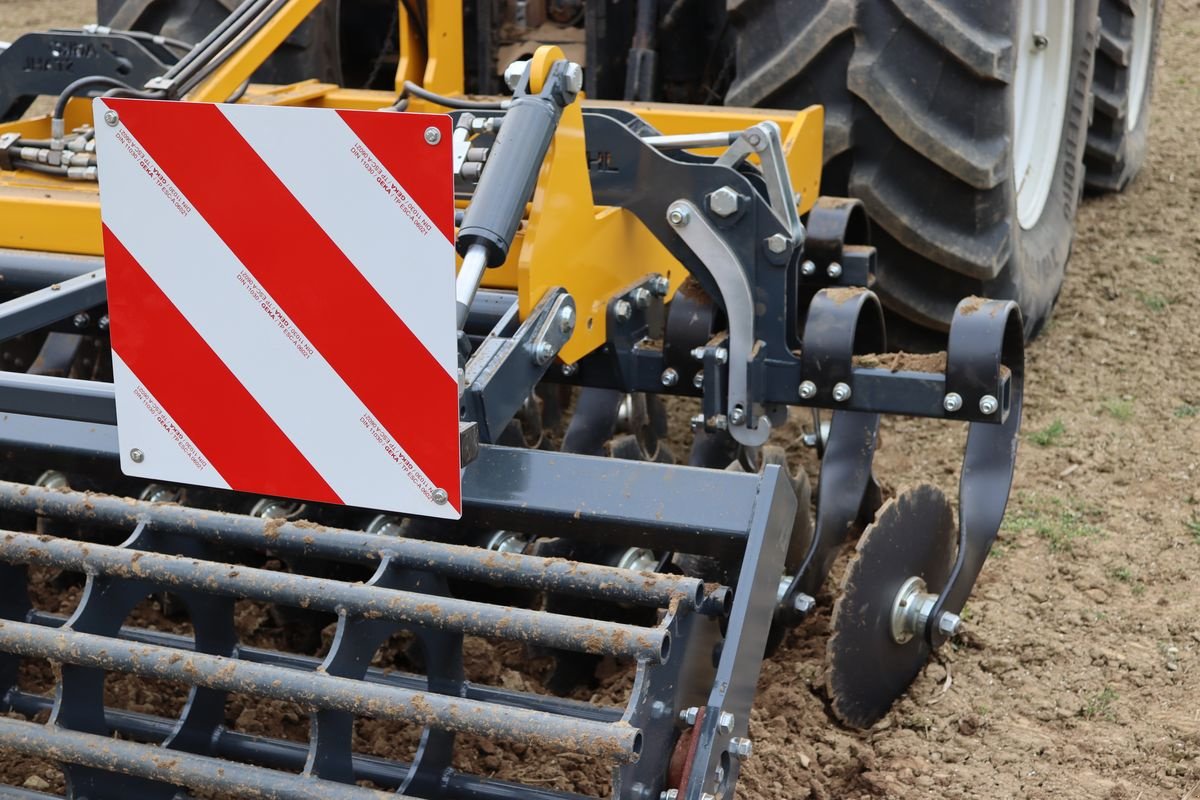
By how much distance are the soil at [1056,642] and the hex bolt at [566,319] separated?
0.61m

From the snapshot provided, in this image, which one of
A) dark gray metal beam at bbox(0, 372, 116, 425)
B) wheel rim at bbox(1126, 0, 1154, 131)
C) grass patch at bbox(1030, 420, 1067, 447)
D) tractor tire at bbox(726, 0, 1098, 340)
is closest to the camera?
dark gray metal beam at bbox(0, 372, 116, 425)

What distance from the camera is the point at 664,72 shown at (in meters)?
3.52

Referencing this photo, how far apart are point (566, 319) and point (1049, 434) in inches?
71.4

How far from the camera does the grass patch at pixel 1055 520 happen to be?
9.57 ft

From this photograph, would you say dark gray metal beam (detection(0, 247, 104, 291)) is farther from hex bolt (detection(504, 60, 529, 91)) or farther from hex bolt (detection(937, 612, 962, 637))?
hex bolt (detection(937, 612, 962, 637))

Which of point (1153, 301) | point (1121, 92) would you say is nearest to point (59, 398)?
point (1153, 301)

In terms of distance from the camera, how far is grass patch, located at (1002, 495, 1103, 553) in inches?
115

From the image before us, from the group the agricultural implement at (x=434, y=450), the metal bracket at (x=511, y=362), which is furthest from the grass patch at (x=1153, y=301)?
the metal bracket at (x=511, y=362)

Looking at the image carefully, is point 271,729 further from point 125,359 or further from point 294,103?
point 294,103

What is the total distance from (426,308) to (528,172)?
39 cm

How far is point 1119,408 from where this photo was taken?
3564mm

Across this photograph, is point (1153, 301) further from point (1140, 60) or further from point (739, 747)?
point (739, 747)

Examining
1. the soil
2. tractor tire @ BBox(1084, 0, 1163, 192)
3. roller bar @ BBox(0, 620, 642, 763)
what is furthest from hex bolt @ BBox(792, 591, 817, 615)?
tractor tire @ BBox(1084, 0, 1163, 192)

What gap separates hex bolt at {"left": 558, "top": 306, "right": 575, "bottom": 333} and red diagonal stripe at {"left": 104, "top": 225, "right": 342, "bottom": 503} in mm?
504
